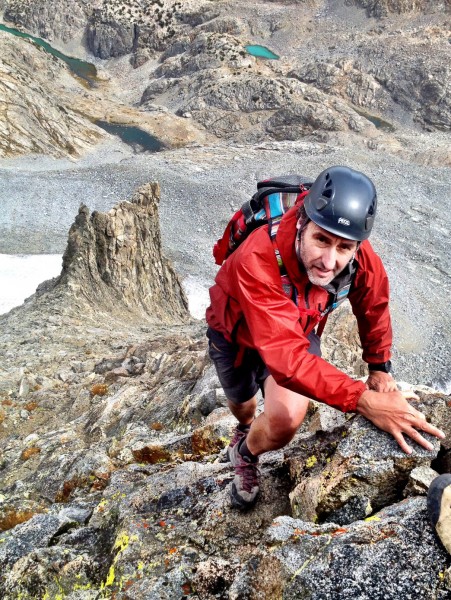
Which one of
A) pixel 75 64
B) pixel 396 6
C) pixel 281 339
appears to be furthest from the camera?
pixel 75 64

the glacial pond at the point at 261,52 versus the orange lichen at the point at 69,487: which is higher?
the glacial pond at the point at 261,52

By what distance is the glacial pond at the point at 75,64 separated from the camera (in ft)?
324

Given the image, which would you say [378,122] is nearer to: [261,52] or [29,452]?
[261,52]

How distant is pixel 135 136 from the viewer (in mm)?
78938

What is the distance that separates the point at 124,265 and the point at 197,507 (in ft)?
75.1

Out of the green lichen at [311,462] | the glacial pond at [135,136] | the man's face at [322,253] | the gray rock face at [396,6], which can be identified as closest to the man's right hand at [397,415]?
the man's face at [322,253]

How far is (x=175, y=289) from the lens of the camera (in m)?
33.5

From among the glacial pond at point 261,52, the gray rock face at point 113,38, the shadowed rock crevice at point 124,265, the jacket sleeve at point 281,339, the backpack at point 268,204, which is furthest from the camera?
the gray rock face at point 113,38

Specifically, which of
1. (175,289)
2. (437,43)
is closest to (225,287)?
(175,289)

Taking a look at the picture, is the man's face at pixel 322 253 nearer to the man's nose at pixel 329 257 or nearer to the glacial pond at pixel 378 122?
the man's nose at pixel 329 257

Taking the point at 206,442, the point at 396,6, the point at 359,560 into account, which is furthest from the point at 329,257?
the point at 396,6

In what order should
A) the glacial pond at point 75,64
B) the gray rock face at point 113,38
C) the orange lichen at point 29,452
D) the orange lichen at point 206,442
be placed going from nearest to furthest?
the orange lichen at point 206,442, the orange lichen at point 29,452, the glacial pond at point 75,64, the gray rock face at point 113,38

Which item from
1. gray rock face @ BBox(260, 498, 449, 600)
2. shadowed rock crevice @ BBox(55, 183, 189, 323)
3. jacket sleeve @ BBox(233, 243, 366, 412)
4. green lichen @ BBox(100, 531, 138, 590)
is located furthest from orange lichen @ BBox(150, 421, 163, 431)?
shadowed rock crevice @ BBox(55, 183, 189, 323)

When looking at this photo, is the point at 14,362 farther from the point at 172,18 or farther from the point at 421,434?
the point at 172,18
